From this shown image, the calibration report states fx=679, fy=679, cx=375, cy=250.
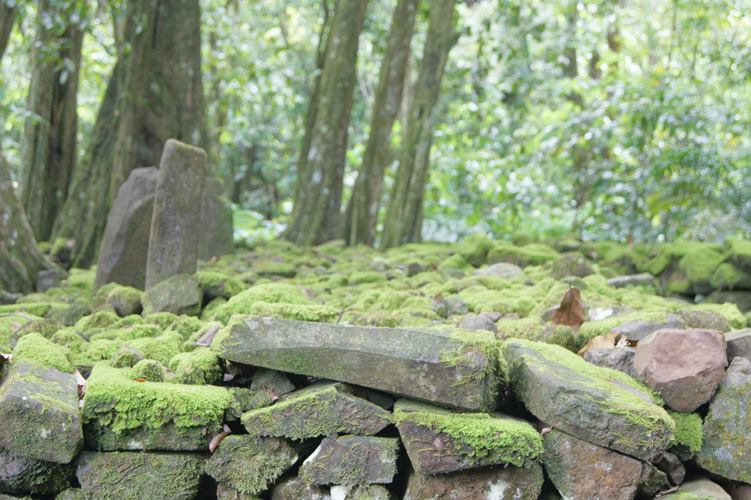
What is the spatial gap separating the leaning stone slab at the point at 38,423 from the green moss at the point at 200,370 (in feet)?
1.44

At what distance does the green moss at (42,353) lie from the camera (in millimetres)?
2723

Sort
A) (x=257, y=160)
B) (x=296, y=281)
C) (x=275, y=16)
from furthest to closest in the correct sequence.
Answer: (x=257, y=160), (x=275, y=16), (x=296, y=281)

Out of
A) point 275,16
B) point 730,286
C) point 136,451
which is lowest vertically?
point 136,451

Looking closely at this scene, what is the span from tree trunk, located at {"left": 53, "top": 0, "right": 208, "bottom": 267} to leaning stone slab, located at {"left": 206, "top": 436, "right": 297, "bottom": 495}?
4.65 meters

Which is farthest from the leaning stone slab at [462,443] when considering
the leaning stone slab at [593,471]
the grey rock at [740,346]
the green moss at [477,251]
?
the green moss at [477,251]

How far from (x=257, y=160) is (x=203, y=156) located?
507 inches

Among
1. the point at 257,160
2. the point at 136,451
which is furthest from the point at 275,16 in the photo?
the point at 136,451

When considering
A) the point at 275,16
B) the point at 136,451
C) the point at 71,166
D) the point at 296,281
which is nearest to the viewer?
the point at 136,451

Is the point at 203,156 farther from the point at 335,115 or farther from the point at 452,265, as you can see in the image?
the point at 335,115

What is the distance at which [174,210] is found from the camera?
4375mm

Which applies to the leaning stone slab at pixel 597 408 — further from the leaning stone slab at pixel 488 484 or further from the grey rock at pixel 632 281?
the grey rock at pixel 632 281

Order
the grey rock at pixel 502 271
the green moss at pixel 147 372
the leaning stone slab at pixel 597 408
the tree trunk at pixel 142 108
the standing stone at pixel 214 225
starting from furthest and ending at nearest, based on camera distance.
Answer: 1. the standing stone at pixel 214 225
2. the tree trunk at pixel 142 108
3. the grey rock at pixel 502 271
4. the green moss at pixel 147 372
5. the leaning stone slab at pixel 597 408

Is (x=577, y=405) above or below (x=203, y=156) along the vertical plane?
below

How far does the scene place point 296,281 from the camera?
5.28m
